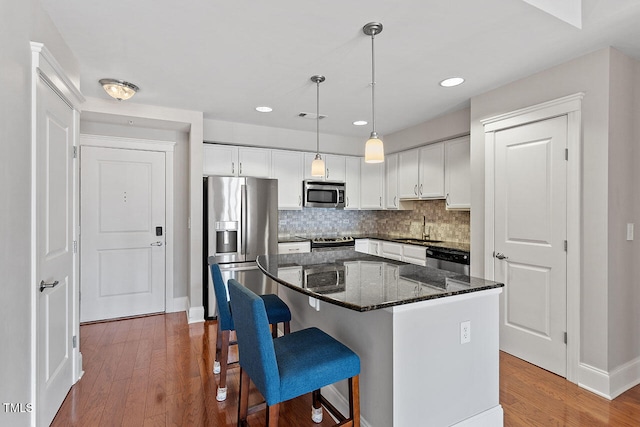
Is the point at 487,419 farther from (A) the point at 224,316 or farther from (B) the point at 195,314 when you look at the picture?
(B) the point at 195,314

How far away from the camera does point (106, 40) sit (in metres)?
2.16

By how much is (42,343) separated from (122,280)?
222 centimetres

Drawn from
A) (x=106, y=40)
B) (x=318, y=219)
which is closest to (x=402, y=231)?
(x=318, y=219)

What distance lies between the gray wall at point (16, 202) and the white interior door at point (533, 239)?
3.37 metres

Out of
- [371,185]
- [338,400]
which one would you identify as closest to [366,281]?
[338,400]

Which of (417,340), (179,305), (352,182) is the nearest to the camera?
(417,340)

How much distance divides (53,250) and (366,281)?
1.95 meters

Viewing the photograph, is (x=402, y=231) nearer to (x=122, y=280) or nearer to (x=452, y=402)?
(x=452, y=402)

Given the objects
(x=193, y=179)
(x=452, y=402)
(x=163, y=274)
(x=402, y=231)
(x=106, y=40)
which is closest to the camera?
(x=452, y=402)

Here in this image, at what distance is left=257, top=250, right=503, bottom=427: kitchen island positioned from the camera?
1558mm

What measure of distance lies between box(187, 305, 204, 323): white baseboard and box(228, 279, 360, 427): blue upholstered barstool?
2.21 m

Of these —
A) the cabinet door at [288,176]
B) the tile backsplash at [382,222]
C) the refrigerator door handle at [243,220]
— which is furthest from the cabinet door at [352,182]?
the refrigerator door handle at [243,220]

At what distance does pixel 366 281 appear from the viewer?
183cm

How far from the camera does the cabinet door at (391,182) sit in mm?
4906
